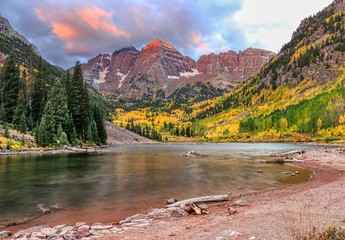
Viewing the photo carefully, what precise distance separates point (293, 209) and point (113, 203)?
14.4 m

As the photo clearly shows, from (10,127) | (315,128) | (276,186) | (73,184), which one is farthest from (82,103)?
(315,128)

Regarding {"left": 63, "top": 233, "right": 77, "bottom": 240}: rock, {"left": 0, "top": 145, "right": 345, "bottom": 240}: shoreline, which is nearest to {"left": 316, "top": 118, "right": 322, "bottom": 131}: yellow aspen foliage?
{"left": 0, "top": 145, "right": 345, "bottom": 240}: shoreline

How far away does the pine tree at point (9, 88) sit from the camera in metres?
104

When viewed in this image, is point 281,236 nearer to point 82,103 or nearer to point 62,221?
point 62,221

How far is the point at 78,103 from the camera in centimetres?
11750

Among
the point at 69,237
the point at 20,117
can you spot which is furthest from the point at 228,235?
the point at 20,117

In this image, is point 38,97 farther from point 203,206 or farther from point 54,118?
point 203,206

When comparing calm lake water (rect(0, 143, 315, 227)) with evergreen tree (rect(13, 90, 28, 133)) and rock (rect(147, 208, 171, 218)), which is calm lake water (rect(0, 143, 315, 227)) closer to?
rock (rect(147, 208, 171, 218))

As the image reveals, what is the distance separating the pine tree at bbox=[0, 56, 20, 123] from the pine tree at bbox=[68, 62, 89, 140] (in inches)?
762

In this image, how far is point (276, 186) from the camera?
1302 inches

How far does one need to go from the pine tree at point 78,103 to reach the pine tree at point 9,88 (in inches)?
762

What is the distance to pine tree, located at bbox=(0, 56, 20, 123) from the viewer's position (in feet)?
340

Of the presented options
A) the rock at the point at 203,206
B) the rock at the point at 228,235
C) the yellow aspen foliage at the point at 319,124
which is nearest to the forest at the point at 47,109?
the rock at the point at 203,206

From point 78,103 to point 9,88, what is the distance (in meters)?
24.9
